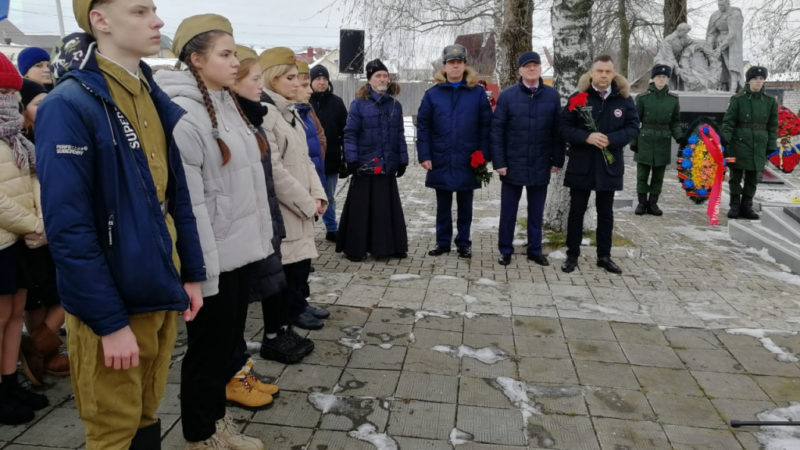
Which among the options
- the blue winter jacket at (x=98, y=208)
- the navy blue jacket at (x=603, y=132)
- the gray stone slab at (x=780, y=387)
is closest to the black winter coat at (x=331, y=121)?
the navy blue jacket at (x=603, y=132)

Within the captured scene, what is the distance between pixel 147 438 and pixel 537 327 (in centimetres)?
302

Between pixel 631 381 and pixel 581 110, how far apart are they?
307cm

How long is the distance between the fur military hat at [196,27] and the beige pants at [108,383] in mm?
1148

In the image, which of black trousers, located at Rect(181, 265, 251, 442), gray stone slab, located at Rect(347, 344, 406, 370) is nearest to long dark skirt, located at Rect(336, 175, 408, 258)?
gray stone slab, located at Rect(347, 344, 406, 370)

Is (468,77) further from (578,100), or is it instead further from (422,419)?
(422,419)

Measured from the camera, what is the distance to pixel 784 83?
2047cm

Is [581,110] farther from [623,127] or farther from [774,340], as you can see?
[774,340]

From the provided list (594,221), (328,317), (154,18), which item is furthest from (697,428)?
(594,221)

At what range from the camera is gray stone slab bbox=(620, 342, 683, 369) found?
3875 mm

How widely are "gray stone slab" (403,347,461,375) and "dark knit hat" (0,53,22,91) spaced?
2647 millimetres

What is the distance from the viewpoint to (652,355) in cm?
401

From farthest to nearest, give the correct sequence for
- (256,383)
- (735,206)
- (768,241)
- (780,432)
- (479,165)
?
(735,206) < (768,241) < (479,165) < (256,383) < (780,432)

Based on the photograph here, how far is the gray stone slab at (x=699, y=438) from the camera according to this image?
293 centimetres

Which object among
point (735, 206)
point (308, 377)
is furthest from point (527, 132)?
point (735, 206)
